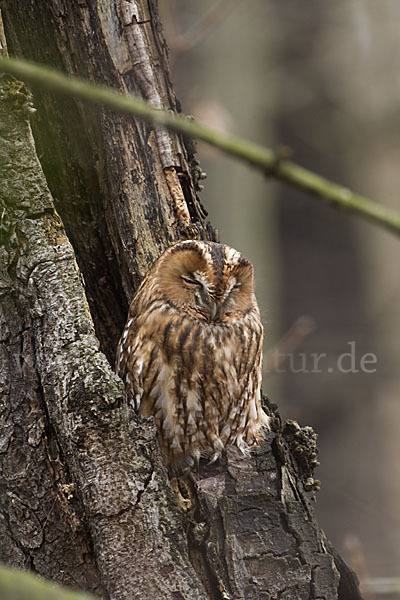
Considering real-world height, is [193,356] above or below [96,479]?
above

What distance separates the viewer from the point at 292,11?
624cm

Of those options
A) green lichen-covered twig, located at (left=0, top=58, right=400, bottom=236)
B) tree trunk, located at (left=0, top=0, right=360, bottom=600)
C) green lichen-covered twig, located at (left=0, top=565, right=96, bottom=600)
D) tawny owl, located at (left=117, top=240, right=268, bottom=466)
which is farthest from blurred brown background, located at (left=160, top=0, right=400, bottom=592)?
green lichen-covered twig, located at (left=0, top=565, right=96, bottom=600)

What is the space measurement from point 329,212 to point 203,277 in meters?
3.63

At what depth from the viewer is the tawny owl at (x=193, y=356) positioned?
2.39 meters

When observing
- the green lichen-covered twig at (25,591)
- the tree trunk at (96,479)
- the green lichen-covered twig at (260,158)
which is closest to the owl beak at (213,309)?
the tree trunk at (96,479)

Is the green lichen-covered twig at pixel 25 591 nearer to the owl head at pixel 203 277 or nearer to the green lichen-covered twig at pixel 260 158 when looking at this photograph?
the green lichen-covered twig at pixel 260 158

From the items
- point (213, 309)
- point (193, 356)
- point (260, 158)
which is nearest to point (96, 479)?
point (193, 356)

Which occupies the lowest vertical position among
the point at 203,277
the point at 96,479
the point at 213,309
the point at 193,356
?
the point at 96,479

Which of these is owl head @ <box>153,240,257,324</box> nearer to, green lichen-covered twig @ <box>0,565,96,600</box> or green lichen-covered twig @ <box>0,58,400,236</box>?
green lichen-covered twig @ <box>0,58,400,236</box>

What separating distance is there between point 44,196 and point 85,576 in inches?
39.2

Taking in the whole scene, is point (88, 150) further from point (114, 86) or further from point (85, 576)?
point (85, 576)

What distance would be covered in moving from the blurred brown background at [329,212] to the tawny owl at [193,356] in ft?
9.69

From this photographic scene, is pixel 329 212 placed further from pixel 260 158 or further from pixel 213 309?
pixel 260 158

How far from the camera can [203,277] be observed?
8.17 ft
